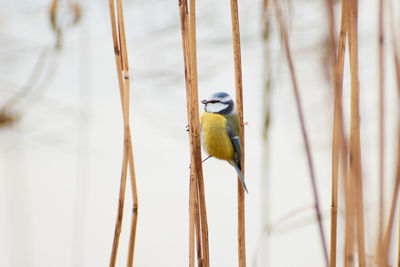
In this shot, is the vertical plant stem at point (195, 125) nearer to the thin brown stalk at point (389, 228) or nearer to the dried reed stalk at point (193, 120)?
the dried reed stalk at point (193, 120)

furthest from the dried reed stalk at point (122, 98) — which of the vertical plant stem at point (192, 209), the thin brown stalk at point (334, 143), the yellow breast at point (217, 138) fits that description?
the yellow breast at point (217, 138)

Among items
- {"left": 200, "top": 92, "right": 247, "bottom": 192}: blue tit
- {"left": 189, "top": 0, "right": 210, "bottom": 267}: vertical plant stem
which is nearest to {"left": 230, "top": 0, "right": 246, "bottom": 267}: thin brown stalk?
{"left": 189, "top": 0, "right": 210, "bottom": 267}: vertical plant stem

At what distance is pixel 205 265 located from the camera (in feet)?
2.10

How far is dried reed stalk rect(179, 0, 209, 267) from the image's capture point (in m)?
0.61

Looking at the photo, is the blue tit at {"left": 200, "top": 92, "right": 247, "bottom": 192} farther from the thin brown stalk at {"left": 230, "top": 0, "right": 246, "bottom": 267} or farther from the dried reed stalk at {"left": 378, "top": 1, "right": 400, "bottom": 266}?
the dried reed stalk at {"left": 378, "top": 1, "right": 400, "bottom": 266}

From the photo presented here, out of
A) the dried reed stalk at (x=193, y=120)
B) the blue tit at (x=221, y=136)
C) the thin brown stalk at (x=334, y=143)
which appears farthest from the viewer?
the blue tit at (x=221, y=136)

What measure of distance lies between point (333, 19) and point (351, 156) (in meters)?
0.18

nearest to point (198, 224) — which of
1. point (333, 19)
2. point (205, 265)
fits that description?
point (205, 265)

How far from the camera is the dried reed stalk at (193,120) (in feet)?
1.99

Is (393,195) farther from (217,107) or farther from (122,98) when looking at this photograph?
(217,107)

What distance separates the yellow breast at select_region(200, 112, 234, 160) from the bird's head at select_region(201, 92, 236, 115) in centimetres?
4

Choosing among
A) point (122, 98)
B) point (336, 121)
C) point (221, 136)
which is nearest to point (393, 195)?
point (336, 121)

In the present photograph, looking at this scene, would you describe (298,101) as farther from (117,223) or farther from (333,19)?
(117,223)

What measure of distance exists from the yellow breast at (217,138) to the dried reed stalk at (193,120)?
530 mm
